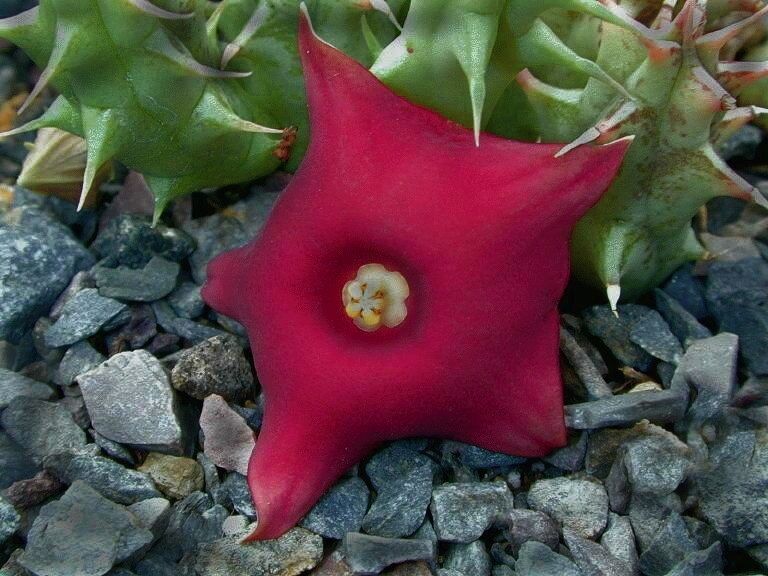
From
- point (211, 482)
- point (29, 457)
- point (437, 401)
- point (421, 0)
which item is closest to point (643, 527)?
point (437, 401)

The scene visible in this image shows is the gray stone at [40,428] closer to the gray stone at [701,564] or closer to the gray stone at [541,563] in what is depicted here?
the gray stone at [541,563]

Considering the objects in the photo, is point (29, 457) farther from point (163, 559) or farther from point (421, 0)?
point (421, 0)

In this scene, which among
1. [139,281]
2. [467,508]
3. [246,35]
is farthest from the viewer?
[139,281]

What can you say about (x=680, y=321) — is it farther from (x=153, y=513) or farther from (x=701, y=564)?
(x=153, y=513)

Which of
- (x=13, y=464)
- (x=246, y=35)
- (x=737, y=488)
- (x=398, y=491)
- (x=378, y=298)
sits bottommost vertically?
(x=13, y=464)

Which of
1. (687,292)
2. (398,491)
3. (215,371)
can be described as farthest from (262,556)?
(687,292)

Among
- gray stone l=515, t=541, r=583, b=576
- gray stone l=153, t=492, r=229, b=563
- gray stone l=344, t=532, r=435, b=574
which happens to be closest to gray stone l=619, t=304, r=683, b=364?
gray stone l=515, t=541, r=583, b=576
